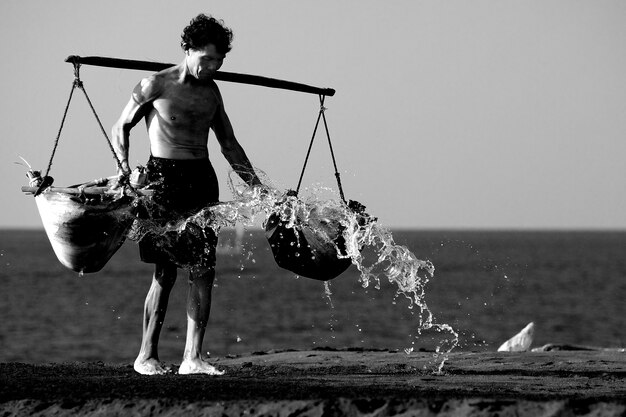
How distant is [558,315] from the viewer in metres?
39.0

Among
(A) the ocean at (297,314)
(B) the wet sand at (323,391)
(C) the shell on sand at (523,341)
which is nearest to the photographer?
(B) the wet sand at (323,391)

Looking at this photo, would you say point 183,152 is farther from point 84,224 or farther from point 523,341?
point 523,341

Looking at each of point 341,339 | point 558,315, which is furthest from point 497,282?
point 341,339

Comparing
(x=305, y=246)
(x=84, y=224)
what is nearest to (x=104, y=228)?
(x=84, y=224)

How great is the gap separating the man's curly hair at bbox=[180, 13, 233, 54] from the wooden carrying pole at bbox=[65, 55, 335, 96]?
1.80 feet

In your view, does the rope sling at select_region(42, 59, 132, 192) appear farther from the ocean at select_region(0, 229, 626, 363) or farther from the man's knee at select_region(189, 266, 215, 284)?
the ocean at select_region(0, 229, 626, 363)

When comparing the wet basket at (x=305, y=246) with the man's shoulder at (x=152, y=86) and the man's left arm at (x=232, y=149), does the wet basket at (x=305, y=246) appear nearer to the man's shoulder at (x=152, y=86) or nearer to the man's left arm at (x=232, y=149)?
the man's left arm at (x=232, y=149)

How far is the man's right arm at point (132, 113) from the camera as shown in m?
7.08

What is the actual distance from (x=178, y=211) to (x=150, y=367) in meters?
0.97

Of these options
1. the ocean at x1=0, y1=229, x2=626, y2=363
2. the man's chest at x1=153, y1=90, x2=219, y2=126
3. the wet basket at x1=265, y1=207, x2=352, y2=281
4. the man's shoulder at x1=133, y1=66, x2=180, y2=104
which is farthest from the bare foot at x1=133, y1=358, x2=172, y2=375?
the ocean at x1=0, y1=229, x2=626, y2=363

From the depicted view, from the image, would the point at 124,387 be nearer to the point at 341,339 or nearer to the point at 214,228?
the point at 214,228

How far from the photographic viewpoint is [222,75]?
8039 millimetres

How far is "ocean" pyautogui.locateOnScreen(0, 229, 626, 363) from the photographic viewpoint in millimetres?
27719

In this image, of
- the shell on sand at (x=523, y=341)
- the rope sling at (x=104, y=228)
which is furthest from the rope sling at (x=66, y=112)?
the shell on sand at (x=523, y=341)
